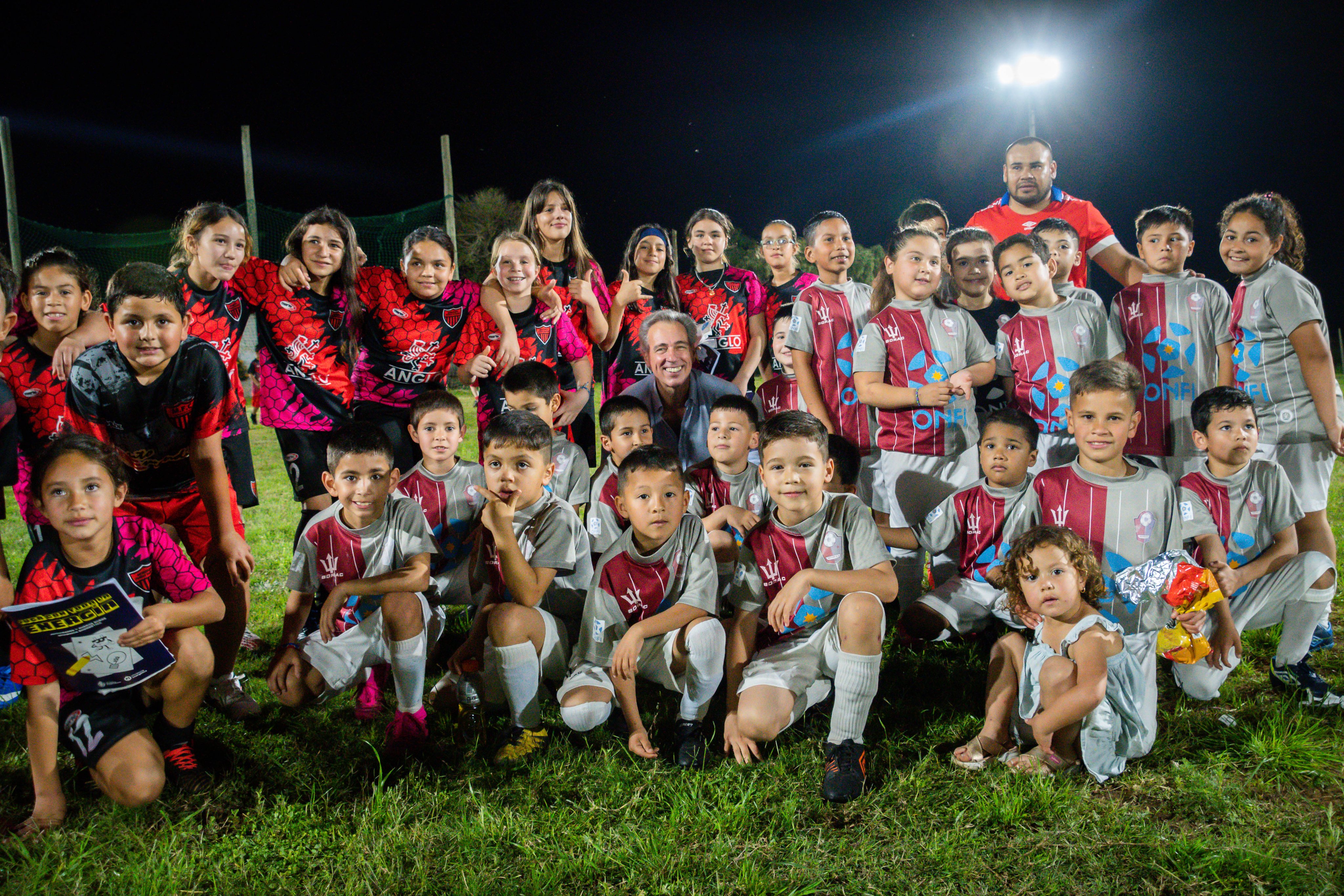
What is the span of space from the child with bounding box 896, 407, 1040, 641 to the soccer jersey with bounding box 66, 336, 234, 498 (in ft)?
9.16

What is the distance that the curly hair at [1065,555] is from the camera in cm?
266

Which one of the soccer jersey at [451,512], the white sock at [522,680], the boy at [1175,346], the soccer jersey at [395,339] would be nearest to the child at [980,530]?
the boy at [1175,346]

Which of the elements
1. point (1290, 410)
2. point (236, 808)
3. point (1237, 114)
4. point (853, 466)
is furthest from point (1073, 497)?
point (1237, 114)

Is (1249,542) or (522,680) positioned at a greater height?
(1249,542)

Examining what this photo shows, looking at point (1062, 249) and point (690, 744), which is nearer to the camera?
point (690, 744)

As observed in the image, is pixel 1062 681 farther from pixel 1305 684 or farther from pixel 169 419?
pixel 169 419

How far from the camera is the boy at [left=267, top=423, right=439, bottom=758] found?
9.56 ft

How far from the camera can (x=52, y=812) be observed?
238 centimetres

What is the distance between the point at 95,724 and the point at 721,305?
347 centimetres

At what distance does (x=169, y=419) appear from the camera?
9.86ft

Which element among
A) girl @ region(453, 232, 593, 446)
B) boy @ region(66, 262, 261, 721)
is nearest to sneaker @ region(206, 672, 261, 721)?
boy @ region(66, 262, 261, 721)

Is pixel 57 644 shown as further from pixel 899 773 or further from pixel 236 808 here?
pixel 899 773

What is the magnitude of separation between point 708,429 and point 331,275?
1.95 m

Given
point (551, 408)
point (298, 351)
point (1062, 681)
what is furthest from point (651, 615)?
point (298, 351)
